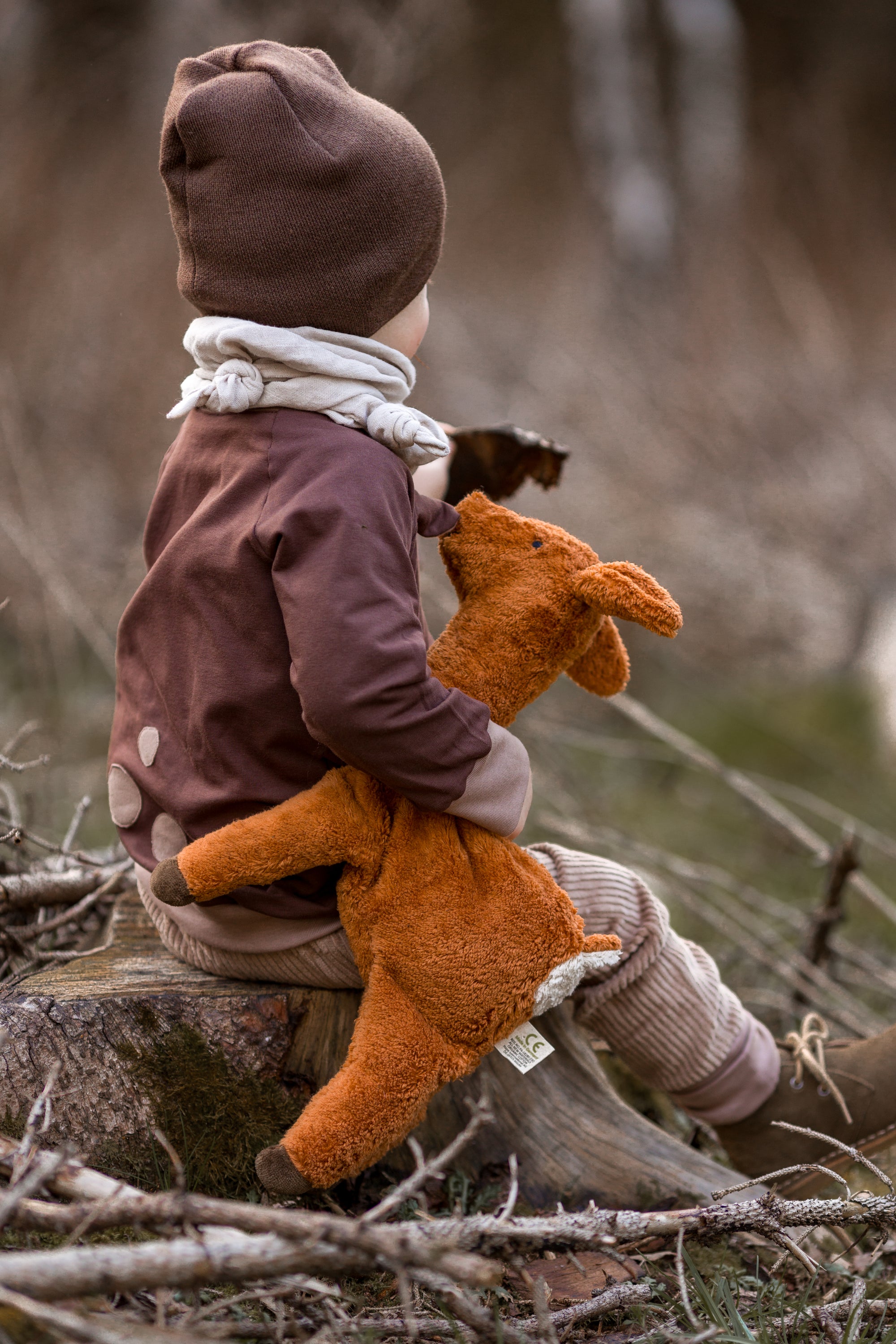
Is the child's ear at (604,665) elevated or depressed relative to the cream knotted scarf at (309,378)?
depressed

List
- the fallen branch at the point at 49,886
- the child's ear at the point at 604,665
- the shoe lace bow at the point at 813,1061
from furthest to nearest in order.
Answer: the fallen branch at the point at 49,886, the shoe lace bow at the point at 813,1061, the child's ear at the point at 604,665

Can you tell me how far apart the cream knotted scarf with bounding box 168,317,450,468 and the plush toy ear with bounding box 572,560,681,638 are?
0.85ft

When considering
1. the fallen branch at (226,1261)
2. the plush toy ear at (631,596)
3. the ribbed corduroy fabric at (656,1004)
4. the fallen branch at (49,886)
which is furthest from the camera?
the fallen branch at (49,886)

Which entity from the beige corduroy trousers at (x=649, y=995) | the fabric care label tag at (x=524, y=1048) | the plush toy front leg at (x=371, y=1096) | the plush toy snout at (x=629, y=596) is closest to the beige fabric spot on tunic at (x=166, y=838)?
the beige corduroy trousers at (x=649, y=995)

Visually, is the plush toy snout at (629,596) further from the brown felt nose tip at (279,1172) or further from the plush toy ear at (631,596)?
the brown felt nose tip at (279,1172)

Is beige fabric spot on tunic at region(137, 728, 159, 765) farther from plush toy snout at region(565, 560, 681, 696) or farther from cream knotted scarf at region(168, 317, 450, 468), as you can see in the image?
plush toy snout at region(565, 560, 681, 696)

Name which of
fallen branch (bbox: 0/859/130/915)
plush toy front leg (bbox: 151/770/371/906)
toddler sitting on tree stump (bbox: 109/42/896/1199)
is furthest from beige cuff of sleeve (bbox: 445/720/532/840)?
fallen branch (bbox: 0/859/130/915)

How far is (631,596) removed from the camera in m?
1.43

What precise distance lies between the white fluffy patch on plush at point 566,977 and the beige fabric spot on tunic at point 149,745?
2.07ft

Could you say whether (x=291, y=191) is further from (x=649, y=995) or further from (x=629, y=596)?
(x=649, y=995)

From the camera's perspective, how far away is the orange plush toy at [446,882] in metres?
1.42

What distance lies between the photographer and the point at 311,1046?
1.72 meters

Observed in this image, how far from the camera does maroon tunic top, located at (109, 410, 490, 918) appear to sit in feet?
4.37

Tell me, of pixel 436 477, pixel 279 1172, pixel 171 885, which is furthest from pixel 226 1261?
pixel 436 477
